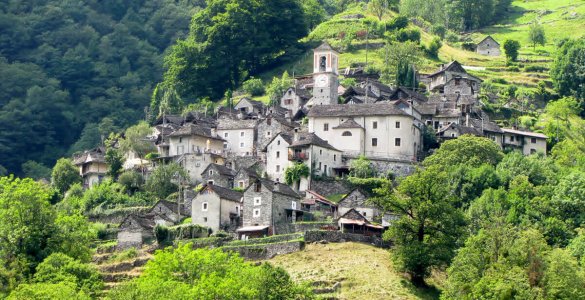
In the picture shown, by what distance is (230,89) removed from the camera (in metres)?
148

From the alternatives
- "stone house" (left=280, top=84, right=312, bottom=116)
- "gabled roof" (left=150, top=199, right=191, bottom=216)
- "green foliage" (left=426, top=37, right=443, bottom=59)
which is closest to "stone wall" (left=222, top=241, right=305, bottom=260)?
"gabled roof" (left=150, top=199, right=191, bottom=216)

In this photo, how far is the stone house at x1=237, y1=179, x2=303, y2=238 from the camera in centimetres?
9612

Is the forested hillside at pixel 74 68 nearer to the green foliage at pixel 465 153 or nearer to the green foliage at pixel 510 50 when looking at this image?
the green foliage at pixel 510 50

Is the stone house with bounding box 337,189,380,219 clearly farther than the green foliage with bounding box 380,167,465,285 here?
Yes

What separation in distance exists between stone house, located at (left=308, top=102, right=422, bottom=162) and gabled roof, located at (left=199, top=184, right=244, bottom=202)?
12.9 m

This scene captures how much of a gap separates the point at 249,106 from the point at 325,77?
1118 cm

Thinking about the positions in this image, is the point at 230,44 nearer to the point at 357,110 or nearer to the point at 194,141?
the point at 194,141

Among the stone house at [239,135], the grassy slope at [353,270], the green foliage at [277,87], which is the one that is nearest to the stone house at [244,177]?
the stone house at [239,135]

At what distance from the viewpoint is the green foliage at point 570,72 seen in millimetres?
138500

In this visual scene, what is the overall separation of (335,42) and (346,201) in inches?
2244

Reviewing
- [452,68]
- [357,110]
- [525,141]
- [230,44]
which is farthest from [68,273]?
[230,44]

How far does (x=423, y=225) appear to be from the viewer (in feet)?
289

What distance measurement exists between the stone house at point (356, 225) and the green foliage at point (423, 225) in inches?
165

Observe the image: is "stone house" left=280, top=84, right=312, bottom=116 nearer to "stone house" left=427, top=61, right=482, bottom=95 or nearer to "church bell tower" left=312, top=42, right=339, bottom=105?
"church bell tower" left=312, top=42, right=339, bottom=105
